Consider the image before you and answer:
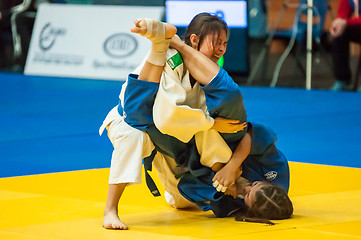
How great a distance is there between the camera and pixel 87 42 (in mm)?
10688

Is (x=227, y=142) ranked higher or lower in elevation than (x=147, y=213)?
higher

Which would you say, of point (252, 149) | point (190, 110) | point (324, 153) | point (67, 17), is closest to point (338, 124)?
point (324, 153)

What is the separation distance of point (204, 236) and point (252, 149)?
0.57 m

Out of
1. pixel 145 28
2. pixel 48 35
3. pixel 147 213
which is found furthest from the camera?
pixel 48 35

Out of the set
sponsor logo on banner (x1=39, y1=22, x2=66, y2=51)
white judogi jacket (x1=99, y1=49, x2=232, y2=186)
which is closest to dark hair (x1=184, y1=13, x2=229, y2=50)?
white judogi jacket (x1=99, y1=49, x2=232, y2=186)

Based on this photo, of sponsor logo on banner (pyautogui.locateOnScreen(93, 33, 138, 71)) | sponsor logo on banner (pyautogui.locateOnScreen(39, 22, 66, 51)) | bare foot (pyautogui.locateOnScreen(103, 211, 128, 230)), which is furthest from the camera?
sponsor logo on banner (pyautogui.locateOnScreen(39, 22, 66, 51))

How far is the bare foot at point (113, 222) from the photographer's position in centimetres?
315

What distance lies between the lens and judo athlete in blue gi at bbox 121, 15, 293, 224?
3158 millimetres

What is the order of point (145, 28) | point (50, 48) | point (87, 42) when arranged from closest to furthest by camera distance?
1. point (145, 28)
2. point (87, 42)
3. point (50, 48)

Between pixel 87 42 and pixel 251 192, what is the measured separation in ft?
25.5

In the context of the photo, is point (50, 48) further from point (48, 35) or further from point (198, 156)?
point (198, 156)

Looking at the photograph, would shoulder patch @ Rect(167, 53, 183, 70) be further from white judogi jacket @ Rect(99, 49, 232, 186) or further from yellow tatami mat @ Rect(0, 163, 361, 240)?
yellow tatami mat @ Rect(0, 163, 361, 240)

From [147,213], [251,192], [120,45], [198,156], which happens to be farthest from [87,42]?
[251,192]

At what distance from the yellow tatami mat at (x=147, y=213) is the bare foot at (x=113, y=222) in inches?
1.4
